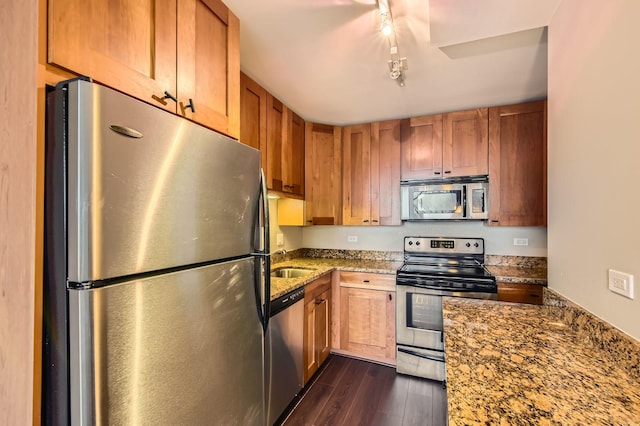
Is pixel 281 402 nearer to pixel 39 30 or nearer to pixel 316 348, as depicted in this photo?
pixel 316 348

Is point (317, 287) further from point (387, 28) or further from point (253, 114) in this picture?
point (387, 28)

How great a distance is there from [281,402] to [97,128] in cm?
188

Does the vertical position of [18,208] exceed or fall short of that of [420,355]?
it exceeds it

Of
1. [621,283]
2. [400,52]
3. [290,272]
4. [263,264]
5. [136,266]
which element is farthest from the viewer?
[290,272]

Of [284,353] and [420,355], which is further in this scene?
[420,355]

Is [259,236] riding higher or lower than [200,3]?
lower

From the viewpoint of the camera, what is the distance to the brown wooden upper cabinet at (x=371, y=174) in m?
2.87


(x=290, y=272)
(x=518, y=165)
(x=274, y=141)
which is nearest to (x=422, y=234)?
(x=518, y=165)

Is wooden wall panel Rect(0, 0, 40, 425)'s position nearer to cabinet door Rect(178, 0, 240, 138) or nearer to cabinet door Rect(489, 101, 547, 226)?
cabinet door Rect(178, 0, 240, 138)

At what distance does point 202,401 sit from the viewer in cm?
101

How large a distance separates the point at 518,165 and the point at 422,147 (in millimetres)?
855

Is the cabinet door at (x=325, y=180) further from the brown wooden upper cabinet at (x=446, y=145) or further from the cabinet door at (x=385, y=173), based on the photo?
the brown wooden upper cabinet at (x=446, y=145)

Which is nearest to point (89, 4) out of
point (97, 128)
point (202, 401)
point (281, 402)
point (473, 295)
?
point (97, 128)

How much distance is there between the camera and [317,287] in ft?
7.77
